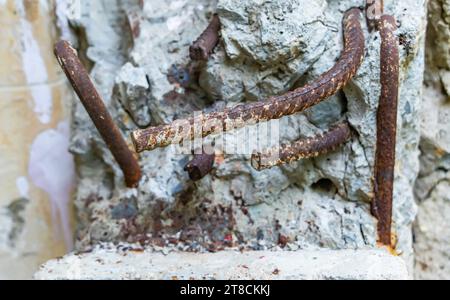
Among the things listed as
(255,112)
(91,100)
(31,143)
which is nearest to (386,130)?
(255,112)

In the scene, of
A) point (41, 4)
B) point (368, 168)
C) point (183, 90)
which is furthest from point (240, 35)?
point (41, 4)

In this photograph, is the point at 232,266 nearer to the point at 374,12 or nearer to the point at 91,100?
the point at 91,100

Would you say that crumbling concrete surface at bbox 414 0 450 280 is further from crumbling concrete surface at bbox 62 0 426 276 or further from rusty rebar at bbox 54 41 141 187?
rusty rebar at bbox 54 41 141 187

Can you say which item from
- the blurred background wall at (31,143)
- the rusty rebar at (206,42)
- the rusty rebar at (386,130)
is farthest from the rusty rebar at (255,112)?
the blurred background wall at (31,143)
